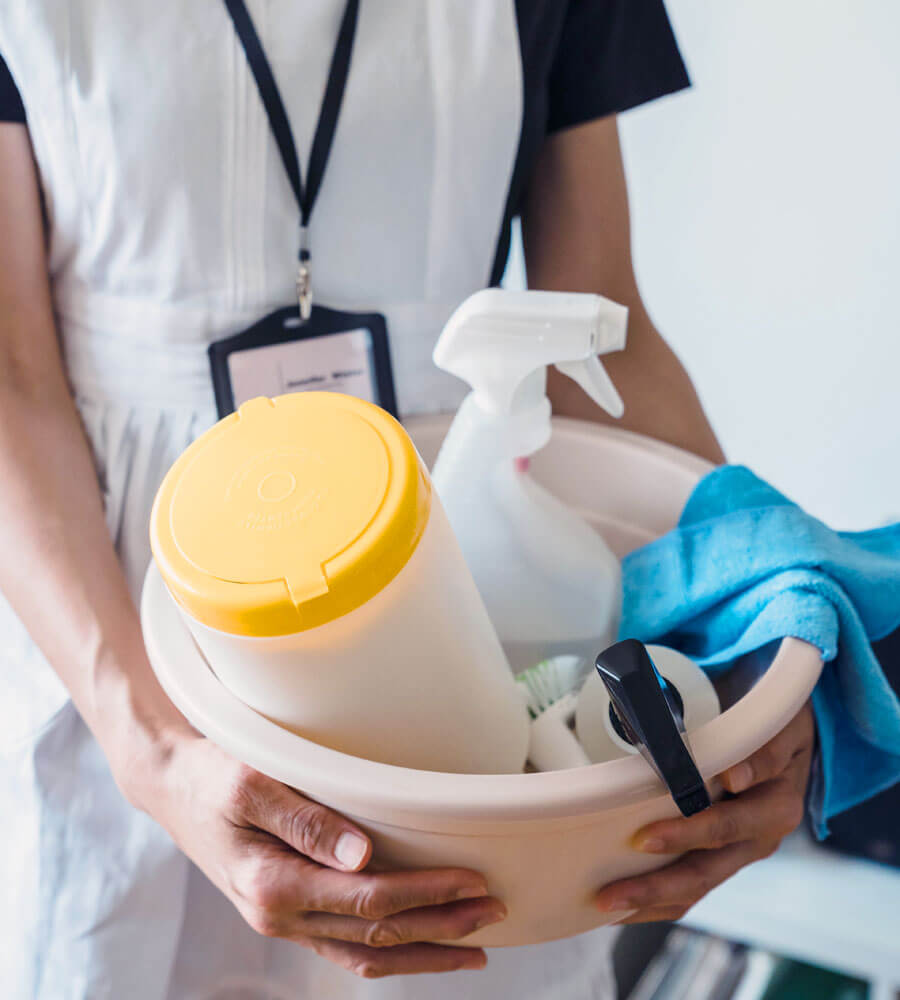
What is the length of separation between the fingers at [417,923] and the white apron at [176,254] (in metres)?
0.13

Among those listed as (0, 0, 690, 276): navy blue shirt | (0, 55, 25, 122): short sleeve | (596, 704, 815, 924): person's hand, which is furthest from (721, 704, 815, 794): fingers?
(0, 55, 25, 122): short sleeve

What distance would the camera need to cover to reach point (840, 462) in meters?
0.96

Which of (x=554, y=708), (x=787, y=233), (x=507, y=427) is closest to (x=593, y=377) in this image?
(x=507, y=427)

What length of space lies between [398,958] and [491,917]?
57mm

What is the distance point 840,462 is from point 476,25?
0.69m

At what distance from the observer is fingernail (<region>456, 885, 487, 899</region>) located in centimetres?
32

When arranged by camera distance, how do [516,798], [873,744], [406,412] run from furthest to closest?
[406,412] < [873,744] < [516,798]

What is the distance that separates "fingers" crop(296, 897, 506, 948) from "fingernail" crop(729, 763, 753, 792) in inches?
4.0

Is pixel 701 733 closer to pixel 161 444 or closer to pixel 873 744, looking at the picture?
pixel 873 744

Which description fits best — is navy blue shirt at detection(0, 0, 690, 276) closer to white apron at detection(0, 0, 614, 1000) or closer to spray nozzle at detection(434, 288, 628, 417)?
white apron at detection(0, 0, 614, 1000)

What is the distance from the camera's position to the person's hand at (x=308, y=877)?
315 mm

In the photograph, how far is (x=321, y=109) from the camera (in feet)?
1.43

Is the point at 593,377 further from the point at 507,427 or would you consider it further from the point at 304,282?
the point at 304,282

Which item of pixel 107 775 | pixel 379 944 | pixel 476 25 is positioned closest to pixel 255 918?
pixel 379 944
